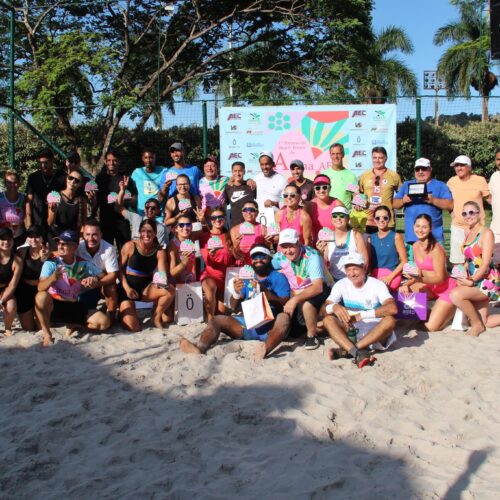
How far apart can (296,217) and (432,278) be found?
1533mm

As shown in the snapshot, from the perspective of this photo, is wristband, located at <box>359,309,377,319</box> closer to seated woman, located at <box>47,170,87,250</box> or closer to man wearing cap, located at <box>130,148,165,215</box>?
man wearing cap, located at <box>130,148,165,215</box>

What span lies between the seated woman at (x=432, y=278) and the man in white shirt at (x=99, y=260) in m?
2.91

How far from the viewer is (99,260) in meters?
6.33

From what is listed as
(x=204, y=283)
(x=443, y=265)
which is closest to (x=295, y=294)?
(x=204, y=283)

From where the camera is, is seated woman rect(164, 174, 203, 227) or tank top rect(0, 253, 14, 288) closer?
tank top rect(0, 253, 14, 288)

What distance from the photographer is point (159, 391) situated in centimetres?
471

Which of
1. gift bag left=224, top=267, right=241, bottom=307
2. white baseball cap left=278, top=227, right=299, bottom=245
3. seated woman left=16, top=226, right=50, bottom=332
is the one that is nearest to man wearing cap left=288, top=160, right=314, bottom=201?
gift bag left=224, top=267, right=241, bottom=307

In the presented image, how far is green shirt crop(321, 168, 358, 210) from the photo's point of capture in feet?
24.0

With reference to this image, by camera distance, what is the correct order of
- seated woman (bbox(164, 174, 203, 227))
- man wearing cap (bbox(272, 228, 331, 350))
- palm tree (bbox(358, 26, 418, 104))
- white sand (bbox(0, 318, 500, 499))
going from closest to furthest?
1. white sand (bbox(0, 318, 500, 499))
2. man wearing cap (bbox(272, 228, 331, 350))
3. seated woman (bbox(164, 174, 203, 227))
4. palm tree (bbox(358, 26, 418, 104))

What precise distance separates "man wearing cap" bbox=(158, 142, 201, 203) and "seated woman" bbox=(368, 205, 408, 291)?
231 centimetres

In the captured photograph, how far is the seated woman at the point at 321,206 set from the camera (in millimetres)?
6742

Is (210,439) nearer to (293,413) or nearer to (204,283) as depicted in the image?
(293,413)

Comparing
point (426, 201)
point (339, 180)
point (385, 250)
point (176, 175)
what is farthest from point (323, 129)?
point (385, 250)

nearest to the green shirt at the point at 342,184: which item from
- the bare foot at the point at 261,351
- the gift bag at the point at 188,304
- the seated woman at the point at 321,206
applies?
the seated woman at the point at 321,206
